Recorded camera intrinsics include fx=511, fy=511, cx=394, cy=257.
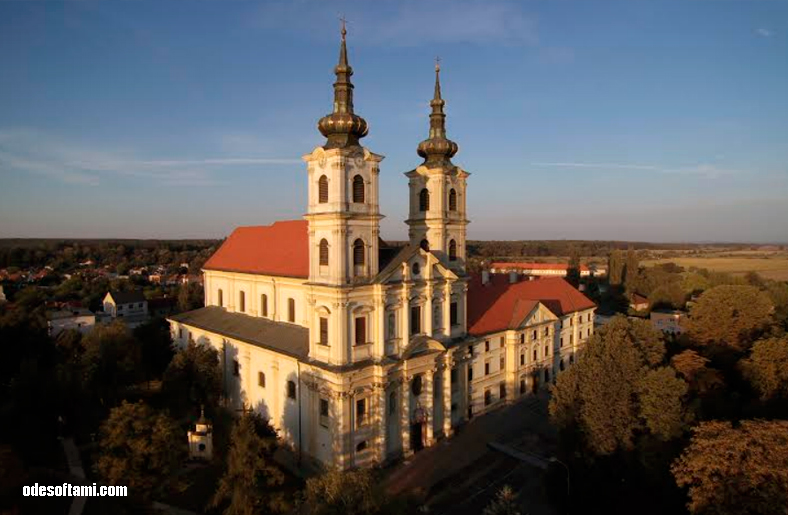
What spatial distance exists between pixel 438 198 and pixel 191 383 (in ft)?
58.8

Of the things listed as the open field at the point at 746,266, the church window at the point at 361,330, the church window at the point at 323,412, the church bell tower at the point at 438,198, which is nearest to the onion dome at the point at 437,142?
the church bell tower at the point at 438,198

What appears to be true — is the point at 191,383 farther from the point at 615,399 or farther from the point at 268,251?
the point at 615,399

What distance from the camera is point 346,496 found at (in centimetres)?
1430

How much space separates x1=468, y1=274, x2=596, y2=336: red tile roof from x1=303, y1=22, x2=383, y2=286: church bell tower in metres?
11.6

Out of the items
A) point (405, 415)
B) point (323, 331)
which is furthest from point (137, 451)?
point (405, 415)

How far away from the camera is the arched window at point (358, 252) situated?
81.4ft

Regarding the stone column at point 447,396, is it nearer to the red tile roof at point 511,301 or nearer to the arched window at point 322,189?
the red tile roof at point 511,301

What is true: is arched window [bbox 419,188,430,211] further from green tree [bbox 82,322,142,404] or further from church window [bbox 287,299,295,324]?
green tree [bbox 82,322,142,404]

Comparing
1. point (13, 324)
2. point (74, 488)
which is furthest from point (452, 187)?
point (13, 324)

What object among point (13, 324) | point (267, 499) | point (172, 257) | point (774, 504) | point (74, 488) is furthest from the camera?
point (172, 257)

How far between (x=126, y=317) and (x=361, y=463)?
182 feet

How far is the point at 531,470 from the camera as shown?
26.0 metres

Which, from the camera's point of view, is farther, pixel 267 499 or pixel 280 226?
pixel 280 226

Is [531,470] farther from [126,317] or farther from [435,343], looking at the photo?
[126,317]
